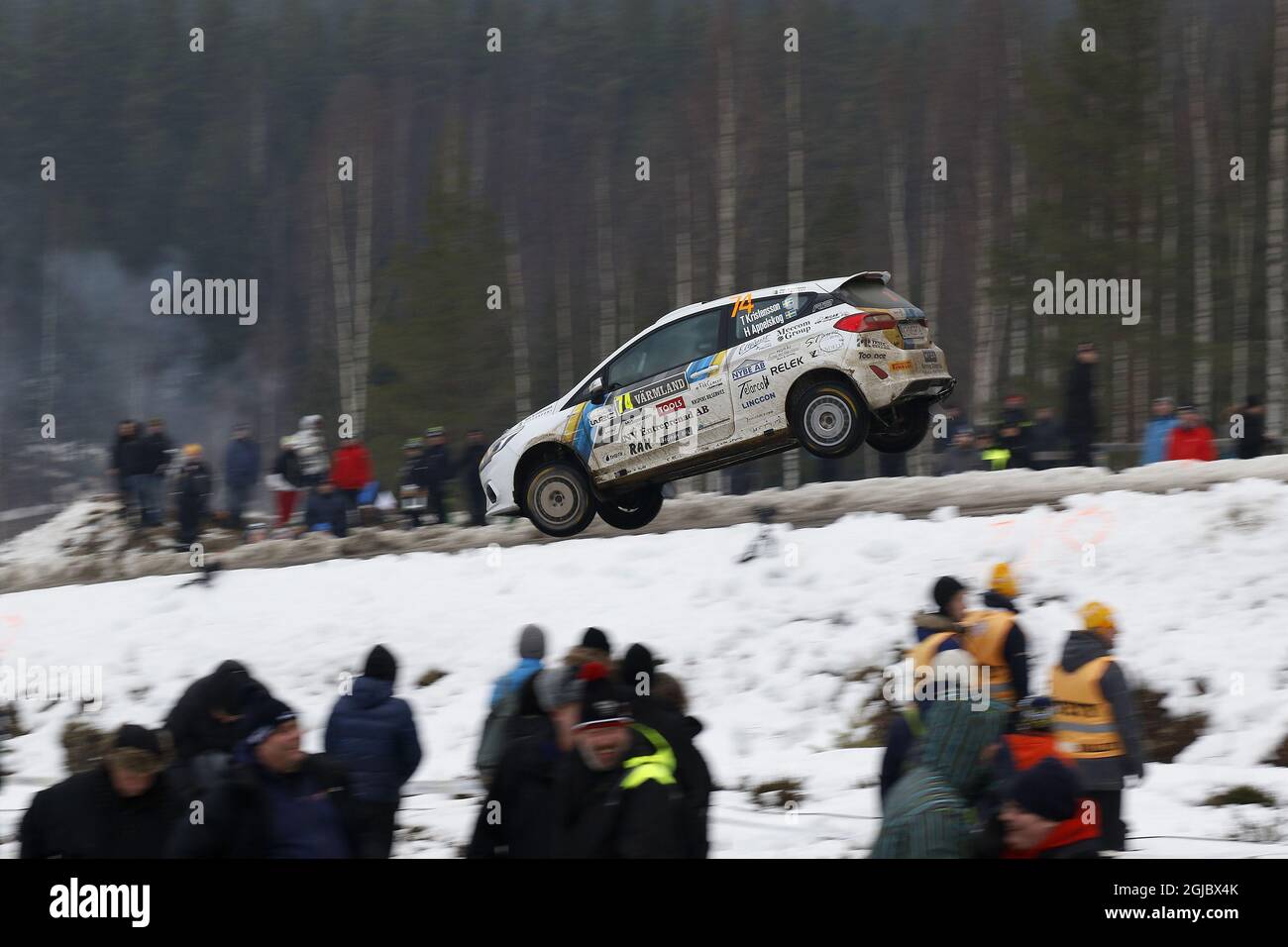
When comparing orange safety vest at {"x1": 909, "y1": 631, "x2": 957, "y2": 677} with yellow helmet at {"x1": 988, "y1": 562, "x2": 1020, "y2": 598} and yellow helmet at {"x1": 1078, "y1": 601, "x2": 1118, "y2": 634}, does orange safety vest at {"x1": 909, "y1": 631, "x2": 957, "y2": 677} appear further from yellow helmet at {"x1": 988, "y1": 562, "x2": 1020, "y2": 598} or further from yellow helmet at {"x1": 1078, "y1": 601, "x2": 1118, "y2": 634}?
yellow helmet at {"x1": 988, "y1": 562, "x2": 1020, "y2": 598}

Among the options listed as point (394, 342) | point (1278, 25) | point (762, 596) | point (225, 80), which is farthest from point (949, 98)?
point (762, 596)

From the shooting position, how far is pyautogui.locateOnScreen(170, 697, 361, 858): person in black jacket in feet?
18.0

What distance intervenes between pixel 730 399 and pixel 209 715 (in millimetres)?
6732

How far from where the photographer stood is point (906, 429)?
13578 millimetres

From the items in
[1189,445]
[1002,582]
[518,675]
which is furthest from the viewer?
[1189,445]

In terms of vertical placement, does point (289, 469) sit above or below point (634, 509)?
above

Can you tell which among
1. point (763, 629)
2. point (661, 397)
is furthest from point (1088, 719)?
point (661, 397)

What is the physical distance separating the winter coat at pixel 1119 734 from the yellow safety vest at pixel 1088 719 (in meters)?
0.02

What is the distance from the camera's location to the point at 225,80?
112 ft

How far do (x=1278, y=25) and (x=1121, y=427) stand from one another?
8621 millimetres

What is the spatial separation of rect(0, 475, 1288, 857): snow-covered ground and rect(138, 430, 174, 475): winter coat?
1.41m

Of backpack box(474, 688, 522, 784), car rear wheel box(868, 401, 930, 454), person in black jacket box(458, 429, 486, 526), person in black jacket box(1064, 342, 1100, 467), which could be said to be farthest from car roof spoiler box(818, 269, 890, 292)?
backpack box(474, 688, 522, 784)

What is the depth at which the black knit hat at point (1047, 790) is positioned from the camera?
5238 millimetres

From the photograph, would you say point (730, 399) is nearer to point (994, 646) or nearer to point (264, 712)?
point (994, 646)
